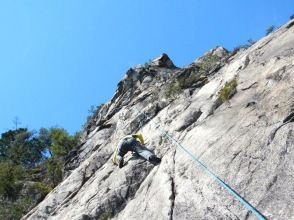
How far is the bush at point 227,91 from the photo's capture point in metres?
14.9

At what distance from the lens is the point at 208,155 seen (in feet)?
40.2

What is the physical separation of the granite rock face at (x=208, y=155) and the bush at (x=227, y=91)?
0.14m

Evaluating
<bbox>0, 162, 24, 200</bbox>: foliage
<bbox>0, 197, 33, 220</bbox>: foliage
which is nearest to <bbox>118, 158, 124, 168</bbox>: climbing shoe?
<bbox>0, 197, 33, 220</bbox>: foliage

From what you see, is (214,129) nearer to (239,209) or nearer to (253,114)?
(253,114)

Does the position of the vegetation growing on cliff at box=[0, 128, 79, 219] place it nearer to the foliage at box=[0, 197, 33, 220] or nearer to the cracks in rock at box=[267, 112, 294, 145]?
the foliage at box=[0, 197, 33, 220]

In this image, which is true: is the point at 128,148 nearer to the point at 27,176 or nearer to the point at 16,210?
the point at 16,210

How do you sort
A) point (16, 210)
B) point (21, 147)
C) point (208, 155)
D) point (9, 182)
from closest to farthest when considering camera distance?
1. point (208, 155)
2. point (16, 210)
3. point (9, 182)
4. point (21, 147)

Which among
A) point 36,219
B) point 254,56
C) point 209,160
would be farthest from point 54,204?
point 254,56

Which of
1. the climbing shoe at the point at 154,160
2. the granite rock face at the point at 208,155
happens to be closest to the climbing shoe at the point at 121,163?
the granite rock face at the point at 208,155

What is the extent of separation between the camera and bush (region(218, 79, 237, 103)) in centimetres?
1495

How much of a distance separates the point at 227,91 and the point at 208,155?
3.39 metres

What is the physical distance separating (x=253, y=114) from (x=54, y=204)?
8.45 m

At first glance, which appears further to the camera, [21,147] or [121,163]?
[21,147]

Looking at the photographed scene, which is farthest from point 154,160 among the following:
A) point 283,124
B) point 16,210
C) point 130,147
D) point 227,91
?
point 16,210
